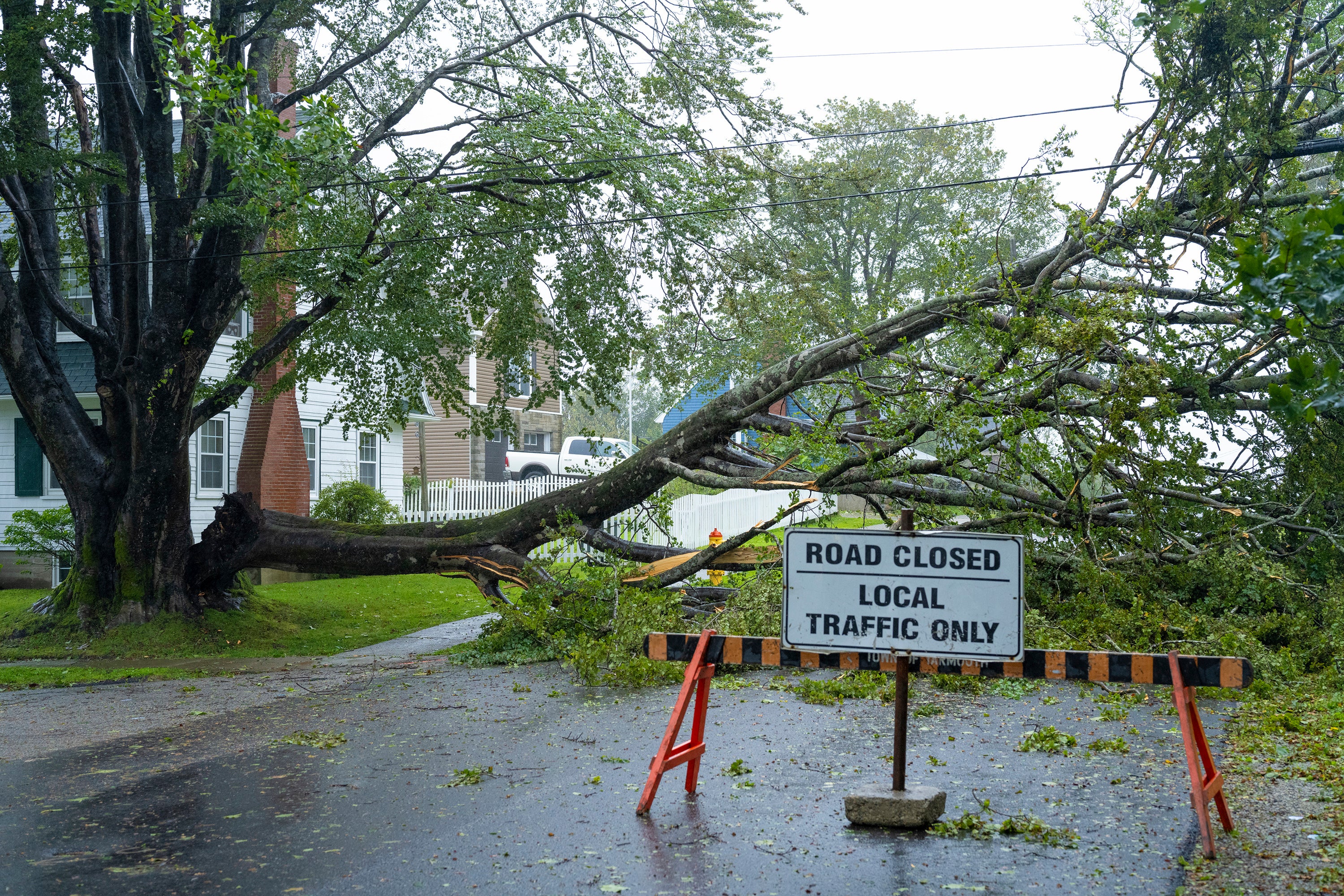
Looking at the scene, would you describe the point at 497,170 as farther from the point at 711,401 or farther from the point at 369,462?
the point at 369,462

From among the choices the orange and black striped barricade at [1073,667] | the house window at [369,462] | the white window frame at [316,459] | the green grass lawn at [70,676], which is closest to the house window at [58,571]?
the white window frame at [316,459]

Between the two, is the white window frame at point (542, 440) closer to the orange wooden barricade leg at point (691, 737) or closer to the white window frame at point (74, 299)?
the white window frame at point (74, 299)

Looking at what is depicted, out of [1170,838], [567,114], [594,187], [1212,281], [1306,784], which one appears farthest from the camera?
[594,187]

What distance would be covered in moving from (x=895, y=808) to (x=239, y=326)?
19.0 meters

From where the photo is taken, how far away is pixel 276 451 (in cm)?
2119

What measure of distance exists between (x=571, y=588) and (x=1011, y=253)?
25.7 m

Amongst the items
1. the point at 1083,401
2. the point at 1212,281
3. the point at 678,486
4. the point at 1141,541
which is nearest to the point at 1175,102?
the point at 1212,281

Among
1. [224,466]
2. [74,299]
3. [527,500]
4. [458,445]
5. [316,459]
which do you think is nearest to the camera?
[74,299]

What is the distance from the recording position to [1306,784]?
5688mm

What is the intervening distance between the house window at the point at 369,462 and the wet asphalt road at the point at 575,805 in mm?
16963

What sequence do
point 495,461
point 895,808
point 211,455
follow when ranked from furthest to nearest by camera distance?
point 495,461, point 211,455, point 895,808

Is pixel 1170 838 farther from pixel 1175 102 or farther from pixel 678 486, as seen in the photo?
pixel 678 486

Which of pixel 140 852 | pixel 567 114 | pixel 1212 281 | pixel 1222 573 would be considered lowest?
pixel 140 852

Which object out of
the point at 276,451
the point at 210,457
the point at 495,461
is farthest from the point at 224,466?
the point at 495,461
